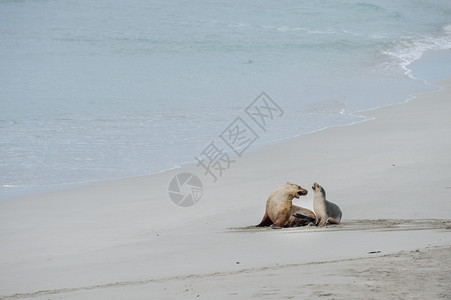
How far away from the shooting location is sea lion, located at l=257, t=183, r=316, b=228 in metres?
7.23

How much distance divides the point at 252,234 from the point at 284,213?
62 centimetres

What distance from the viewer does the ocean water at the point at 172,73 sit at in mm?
12156

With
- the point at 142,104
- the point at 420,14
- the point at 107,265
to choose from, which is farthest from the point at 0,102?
the point at 420,14

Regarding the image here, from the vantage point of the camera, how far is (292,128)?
44.3ft

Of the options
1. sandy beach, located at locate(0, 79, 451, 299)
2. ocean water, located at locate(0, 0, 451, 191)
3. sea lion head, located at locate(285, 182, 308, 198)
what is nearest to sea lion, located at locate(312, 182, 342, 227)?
sandy beach, located at locate(0, 79, 451, 299)

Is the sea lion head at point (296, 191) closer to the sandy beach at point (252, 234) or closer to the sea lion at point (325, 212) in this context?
the sea lion at point (325, 212)

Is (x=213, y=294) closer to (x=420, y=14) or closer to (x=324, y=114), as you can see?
(x=324, y=114)

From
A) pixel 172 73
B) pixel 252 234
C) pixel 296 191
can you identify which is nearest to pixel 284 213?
pixel 296 191

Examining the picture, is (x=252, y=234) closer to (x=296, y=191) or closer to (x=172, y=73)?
(x=296, y=191)

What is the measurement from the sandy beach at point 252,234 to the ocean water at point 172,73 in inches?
57.1

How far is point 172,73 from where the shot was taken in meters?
21.4

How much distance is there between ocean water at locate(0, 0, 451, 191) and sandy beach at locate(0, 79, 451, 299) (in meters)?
1.45

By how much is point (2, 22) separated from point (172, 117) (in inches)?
742

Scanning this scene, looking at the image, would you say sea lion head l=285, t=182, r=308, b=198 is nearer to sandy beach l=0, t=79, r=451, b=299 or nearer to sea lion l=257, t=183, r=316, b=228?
sea lion l=257, t=183, r=316, b=228
